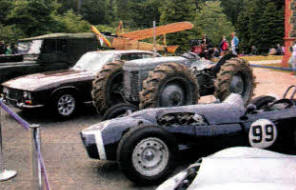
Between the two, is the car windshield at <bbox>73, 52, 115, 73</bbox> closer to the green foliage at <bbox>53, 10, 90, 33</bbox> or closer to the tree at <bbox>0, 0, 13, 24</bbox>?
the green foliage at <bbox>53, 10, 90, 33</bbox>

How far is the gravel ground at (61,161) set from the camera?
4711 mm

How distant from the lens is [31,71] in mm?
10969

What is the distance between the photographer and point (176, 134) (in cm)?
490

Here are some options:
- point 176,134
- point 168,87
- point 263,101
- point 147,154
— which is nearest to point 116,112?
point 168,87

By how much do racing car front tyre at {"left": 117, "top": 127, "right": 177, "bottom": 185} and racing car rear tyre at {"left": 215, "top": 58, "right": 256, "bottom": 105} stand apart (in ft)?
13.9

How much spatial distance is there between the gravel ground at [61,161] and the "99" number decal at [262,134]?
3.55 ft

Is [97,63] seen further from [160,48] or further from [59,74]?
[160,48]

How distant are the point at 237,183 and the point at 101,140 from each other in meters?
2.41

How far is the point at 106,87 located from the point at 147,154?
412 cm

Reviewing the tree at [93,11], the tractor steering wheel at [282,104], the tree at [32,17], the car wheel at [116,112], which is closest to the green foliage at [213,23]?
the tree at [93,11]

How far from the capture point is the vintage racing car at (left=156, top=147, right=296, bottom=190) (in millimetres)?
2662

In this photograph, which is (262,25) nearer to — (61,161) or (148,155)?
(61,161)

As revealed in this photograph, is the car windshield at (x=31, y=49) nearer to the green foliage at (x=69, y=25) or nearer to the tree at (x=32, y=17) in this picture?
the tree at (x=32, y=17)

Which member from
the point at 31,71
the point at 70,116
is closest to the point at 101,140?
the point at 70,116
